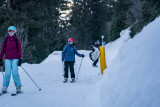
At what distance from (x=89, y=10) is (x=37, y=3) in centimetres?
2942

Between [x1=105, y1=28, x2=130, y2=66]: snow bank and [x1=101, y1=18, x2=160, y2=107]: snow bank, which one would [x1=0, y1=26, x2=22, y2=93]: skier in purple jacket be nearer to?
[x1=101, y1=18, x2=160, y2=107]: snow bank

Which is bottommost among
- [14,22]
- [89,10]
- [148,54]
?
[148,54]

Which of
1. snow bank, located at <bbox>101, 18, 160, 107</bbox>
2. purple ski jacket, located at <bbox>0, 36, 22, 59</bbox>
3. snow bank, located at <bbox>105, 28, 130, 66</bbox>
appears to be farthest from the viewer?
snow bank, located at <bbox>105, 28, 130, 66</bbox>

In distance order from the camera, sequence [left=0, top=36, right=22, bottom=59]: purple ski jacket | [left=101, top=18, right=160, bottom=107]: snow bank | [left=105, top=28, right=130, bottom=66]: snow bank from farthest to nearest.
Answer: [left=105, top=28, right=130, bottom=66]: snow bank
[left=0, top=36, right=22, bottom=59]: purple ski jacket
[left=101, top=18, right=160, bottom=107]: snow bank

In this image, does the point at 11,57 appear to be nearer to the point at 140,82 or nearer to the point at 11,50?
the point at 11,50

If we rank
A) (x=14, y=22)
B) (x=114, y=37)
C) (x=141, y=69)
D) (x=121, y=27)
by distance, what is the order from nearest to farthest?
(x=141, y=69) → (x=14, y=22) → (x=121, y=27) → (x=114, y=37)

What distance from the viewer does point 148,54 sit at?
3.36 m

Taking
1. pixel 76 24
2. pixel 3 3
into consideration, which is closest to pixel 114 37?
pixel 76 24

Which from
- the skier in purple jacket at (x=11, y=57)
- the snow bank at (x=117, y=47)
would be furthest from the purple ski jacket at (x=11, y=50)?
the snow bank at (x=117, y=47)

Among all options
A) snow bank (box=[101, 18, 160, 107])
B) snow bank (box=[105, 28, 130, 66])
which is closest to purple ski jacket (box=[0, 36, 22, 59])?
snow bank (box=[101, 18, 160, 107])

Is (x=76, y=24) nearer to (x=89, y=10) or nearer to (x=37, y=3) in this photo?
(x=89, y=10)

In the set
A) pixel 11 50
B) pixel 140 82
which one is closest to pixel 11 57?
pixel 11 50

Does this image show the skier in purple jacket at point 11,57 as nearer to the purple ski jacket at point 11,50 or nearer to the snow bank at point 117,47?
the purple ski jacket at point 11,50

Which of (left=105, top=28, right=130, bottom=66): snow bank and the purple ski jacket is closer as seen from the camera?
the purple ski jacket
